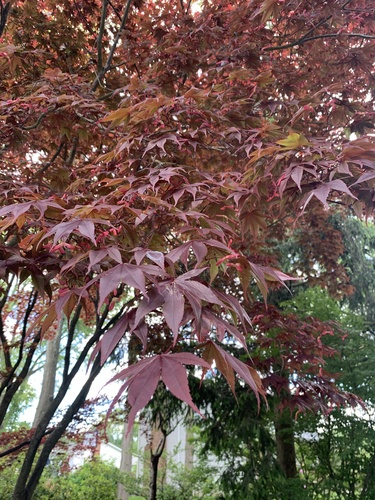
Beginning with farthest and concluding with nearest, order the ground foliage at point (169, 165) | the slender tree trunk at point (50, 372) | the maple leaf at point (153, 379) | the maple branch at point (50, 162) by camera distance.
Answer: the slender tree trunk at point (50, 372)
the maple branch at point (50, 162)
the ground foliage at point (169, 165)
the maple leaf at point (153, 379)

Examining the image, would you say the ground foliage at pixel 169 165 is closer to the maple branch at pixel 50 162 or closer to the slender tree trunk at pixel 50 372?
the maple branch at pixel 50 162

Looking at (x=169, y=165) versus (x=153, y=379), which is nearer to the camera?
(x=153, y=379)

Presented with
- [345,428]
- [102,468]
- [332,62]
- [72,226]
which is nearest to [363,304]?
[345,428]


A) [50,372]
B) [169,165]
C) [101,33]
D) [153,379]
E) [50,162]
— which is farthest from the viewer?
[50,372]

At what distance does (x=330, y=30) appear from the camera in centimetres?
323

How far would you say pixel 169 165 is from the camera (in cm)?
222

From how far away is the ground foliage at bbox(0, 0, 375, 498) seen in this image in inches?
43.7

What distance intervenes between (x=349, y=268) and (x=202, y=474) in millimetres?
4158

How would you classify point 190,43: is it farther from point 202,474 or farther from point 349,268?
point 202,474

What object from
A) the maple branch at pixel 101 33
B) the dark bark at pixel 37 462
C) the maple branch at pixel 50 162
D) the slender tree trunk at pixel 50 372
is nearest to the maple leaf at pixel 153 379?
the maple branch at pixel 50 162

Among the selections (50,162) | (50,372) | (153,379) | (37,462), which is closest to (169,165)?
(50,162)

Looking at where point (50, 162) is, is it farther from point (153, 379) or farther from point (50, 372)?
point (50, 372)

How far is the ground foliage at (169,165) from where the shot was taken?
1.11 m

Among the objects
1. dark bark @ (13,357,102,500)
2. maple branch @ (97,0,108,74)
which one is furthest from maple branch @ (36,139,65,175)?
dark bark @ (13,357,102,500)
